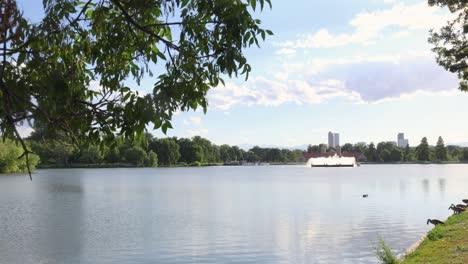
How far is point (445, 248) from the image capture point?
48.9 feet

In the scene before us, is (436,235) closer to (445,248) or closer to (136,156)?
(445,248)

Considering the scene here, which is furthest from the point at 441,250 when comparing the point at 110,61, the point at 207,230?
the point at 207,230

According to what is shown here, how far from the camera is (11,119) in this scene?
13.9 feet

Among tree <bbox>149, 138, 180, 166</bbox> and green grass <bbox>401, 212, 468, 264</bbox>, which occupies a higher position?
tree <bbox>149, 138, 180, 166</bbox>

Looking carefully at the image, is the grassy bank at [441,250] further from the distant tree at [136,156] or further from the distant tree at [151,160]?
the distant tree at [151,160]

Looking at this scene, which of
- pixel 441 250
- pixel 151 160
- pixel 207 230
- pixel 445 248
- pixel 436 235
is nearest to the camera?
pixel 441 250

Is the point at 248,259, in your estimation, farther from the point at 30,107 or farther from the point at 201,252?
the point at 30,107

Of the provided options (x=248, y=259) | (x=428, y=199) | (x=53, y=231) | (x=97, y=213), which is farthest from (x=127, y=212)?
(x=428, y=199)

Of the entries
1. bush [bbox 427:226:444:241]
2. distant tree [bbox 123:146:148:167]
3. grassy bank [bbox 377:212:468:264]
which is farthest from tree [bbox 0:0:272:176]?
distant tree [bbox 123:146:148:167]

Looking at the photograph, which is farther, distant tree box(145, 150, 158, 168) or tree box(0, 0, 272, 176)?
distant tree box(145, 150, 158, 168)

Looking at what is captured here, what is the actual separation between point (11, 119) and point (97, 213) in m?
33.7

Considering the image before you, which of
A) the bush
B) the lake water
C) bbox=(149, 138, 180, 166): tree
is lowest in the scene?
the lake water

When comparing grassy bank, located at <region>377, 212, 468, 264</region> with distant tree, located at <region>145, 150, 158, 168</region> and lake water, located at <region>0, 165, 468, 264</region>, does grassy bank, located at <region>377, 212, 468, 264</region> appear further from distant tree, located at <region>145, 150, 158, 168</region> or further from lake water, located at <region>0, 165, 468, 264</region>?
distant tree, located at <region>145, 150, 158, 168</region>

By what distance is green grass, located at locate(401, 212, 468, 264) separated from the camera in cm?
1310
